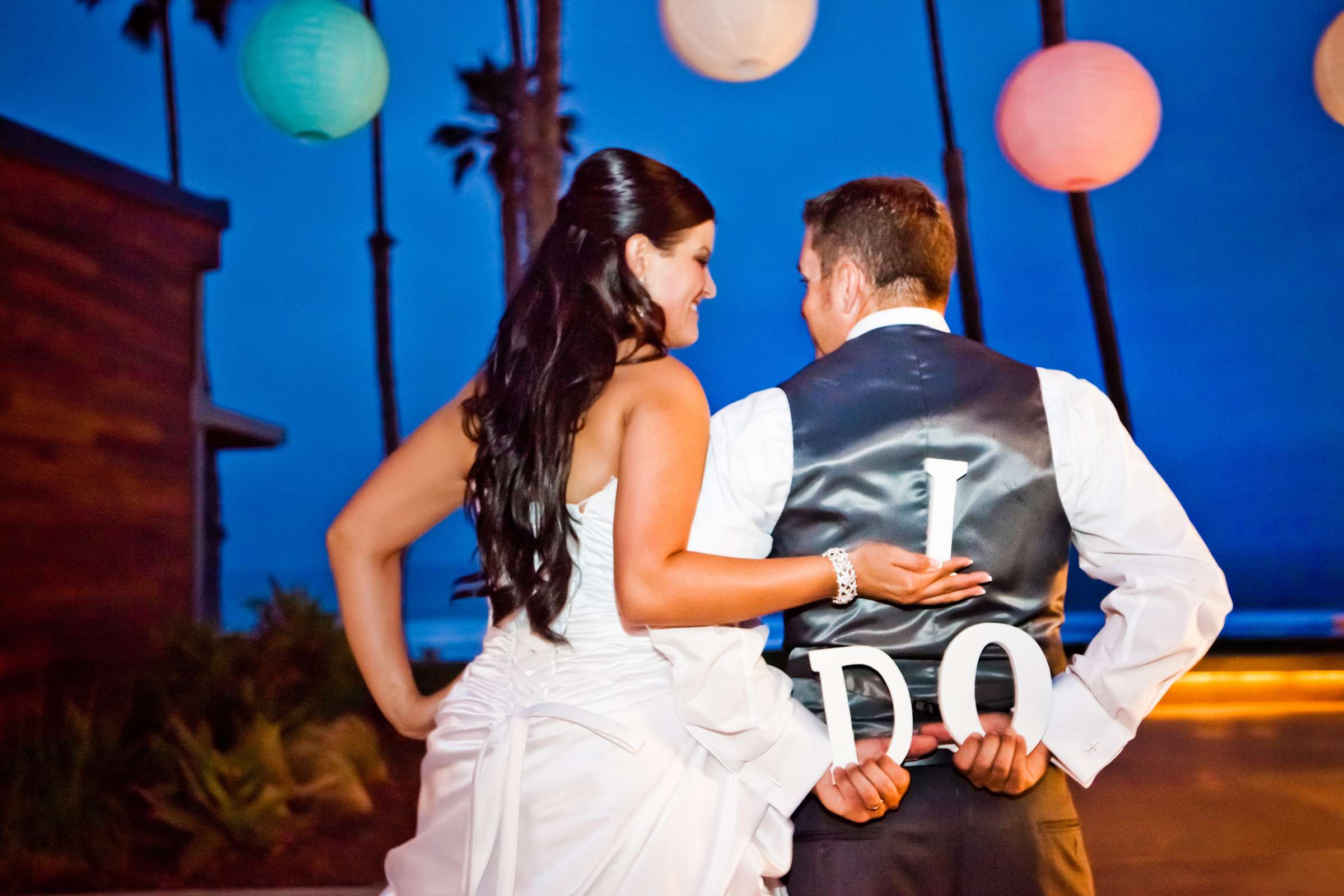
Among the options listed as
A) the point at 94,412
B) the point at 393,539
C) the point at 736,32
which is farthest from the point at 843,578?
the point at 94,412

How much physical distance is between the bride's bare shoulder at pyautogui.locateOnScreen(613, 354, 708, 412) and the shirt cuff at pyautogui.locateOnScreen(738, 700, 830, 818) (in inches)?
18.8

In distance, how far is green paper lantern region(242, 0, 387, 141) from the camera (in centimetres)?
415

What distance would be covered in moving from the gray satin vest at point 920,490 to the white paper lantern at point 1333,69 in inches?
124

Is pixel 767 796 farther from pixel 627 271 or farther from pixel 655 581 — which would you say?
pixel 627 271

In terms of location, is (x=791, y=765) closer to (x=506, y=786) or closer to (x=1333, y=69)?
(x=506, y=786)

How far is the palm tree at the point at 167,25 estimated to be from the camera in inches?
471

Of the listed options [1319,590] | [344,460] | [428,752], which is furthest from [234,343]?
[428,752]

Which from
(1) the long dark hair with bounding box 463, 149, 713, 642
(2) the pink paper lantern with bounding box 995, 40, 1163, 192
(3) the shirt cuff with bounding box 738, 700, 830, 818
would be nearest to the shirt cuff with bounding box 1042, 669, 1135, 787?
(3) the shirt cuff with bounding box 738, 700, 830, 818

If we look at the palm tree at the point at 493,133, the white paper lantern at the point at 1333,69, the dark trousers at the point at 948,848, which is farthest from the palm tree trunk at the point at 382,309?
the dark trousers at the point at 948,848

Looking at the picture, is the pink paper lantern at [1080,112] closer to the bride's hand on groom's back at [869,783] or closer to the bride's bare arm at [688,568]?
the bride's bare arm at [688,568]

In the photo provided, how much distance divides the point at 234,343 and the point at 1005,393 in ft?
126

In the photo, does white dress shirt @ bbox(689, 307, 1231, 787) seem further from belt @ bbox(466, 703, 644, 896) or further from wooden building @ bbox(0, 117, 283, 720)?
wooden building @ bbox(0, 117, 283, 720)

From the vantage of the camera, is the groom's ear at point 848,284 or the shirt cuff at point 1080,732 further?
the groom's ear at point 848,284

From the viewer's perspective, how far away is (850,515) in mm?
1538
